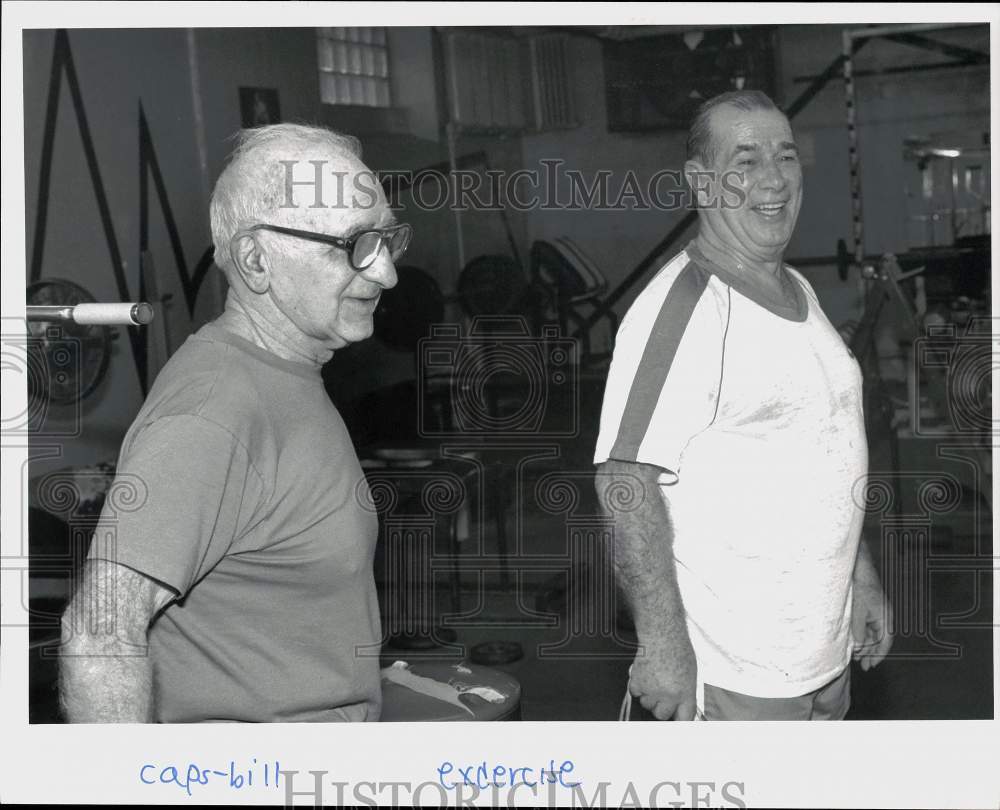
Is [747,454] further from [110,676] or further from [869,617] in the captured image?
[110,676]

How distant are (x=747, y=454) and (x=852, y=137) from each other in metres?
0.51

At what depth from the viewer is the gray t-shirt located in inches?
49.6

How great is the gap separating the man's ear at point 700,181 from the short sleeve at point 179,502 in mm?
762

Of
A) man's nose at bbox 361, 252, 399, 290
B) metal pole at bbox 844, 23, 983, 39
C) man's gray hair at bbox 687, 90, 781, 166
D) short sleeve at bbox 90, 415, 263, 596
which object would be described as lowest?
short sleeve at bbox 90, 415, 263, 596

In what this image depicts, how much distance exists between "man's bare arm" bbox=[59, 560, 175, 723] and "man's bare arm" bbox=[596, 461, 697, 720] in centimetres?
64

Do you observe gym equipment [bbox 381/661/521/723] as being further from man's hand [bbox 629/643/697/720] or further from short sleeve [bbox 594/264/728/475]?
short sleeve [bbox 594/264/728/475]

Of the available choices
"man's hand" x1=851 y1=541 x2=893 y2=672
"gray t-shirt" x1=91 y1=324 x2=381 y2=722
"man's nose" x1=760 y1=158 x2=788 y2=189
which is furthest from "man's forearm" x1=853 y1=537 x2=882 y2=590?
"gray t-shirt" x1=91 y1=324 x2=381 y2=722

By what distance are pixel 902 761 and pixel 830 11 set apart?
3.68 ft

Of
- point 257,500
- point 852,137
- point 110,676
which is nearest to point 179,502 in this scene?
point 257,500

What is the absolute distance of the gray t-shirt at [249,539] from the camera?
126 cm

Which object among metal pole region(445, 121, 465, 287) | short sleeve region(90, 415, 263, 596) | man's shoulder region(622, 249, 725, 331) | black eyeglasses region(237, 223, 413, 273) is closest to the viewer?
short sleeve region(90, 415, 263, 596)

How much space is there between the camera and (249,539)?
1.33 meters

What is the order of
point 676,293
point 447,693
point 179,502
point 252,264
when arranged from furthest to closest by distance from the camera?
point 447,693 → point 676,293 → point 252,264 → point 179,502

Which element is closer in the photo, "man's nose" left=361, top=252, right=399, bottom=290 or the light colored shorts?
"man's nose" left=361, top=252, right=399, bottom=290
